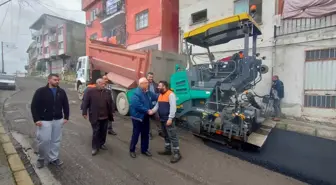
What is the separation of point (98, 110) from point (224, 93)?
9.17ft

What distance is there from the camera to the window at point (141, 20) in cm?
1520

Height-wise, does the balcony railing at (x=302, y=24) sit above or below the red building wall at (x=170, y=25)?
below

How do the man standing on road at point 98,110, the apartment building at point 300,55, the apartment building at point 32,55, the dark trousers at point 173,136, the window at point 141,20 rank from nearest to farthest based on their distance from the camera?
the dark trousers at point 173,136
the man standing on road at point 98,110
the apartment building at point 300,55
the window at point 141,20
the apartment building at point 32,55

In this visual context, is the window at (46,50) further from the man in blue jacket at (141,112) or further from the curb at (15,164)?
the man in blue jacket at (141,112)

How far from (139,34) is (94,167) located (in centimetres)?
1352

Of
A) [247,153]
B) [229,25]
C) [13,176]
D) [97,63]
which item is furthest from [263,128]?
[97,63]

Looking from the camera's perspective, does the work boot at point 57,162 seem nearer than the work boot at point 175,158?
Yes

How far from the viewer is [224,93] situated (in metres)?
4.74

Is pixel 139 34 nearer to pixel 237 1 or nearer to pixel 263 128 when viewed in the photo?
pixel 237 1

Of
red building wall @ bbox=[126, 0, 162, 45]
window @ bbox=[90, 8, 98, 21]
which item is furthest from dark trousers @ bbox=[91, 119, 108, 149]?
window @ bbox=[90, 8, 98, 21]

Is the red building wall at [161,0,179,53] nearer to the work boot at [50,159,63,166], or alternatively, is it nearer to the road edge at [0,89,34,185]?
the road edge at [0,89,34,185]

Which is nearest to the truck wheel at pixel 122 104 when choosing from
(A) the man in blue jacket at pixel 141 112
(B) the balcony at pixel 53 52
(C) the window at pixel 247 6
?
(A) the man in blue jacket at pixel 141 112

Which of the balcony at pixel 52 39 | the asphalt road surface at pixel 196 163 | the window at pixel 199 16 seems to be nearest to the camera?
the asphalt road surface at pixel 196 163

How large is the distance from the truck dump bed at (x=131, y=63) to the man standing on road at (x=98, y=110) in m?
2.62
